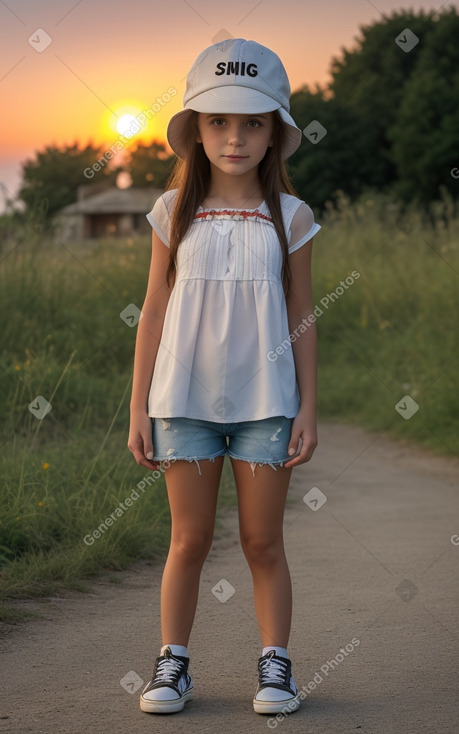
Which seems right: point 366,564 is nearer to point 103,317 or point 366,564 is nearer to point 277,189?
point 277,189

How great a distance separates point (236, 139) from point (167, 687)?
58.2 inches

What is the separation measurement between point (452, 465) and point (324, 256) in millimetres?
5514

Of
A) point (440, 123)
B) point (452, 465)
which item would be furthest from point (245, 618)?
point (440, 123)

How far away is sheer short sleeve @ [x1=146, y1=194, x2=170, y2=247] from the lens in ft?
8.85

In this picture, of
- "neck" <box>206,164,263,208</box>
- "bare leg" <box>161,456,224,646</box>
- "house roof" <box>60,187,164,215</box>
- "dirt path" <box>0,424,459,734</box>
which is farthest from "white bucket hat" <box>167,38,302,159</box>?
"house roof" <box>60,187,164,215</box>

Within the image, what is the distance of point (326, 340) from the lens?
398 inches

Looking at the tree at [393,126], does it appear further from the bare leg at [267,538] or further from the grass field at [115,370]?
the bare leg at [267,538]

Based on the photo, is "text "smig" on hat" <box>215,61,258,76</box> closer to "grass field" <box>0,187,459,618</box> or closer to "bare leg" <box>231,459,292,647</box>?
"bare leg" <box>231,459,292,647</box>

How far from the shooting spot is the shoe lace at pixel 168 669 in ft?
8.55

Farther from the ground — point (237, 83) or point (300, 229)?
point (237, 83)

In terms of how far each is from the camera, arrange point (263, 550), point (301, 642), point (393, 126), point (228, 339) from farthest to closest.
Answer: point (393, 126) → point (301, 642) → point (263, 550) → point (228, 339)

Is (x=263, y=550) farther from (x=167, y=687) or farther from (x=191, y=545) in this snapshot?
(x=167, y=687)

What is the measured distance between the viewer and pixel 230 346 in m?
2.54

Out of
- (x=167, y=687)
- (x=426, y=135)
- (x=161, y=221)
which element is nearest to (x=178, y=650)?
(x=167, y=687)
